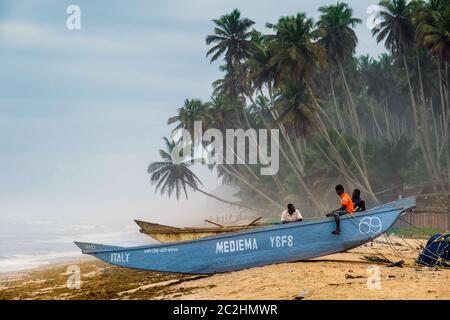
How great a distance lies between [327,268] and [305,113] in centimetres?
2680

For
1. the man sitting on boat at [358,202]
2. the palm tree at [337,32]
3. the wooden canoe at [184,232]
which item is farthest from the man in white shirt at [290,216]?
the palm tree at [337,32]

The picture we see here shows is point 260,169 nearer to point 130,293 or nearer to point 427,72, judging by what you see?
point 427,72

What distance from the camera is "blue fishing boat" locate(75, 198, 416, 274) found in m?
11.9

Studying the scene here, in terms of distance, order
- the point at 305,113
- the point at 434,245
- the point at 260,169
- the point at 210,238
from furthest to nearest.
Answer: the point at 260,169
the point at 305,113
the point at 210,238
the point at 434,245

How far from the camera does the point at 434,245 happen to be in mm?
11156

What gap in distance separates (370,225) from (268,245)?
8.23 feet

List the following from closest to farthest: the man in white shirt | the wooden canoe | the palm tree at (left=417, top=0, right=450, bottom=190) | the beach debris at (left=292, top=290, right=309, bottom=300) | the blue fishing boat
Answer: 1. the beach debris at (left=292, top=290, right=309, bottom=300)
2. the blue fishing boat
3. the man in white shirt
4. the wooden canoe
5. the palm tree at (left=417, top=0, right=450, bottom=190)

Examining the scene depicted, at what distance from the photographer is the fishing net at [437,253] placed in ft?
35.6

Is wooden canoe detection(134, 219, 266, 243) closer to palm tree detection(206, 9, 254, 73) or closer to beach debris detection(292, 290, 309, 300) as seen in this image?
beach debris detection(292, 290, 309, 300)

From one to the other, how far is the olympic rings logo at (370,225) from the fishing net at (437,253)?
3.92 feet

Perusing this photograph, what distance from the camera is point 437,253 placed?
434 inches

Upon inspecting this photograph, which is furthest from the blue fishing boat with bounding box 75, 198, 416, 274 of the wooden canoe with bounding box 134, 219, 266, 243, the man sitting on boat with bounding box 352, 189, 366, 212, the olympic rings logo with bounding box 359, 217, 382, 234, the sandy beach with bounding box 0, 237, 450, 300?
the wooden canoe with bounding box 134, 219, 266, 243

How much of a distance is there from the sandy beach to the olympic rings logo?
2.59 ft
